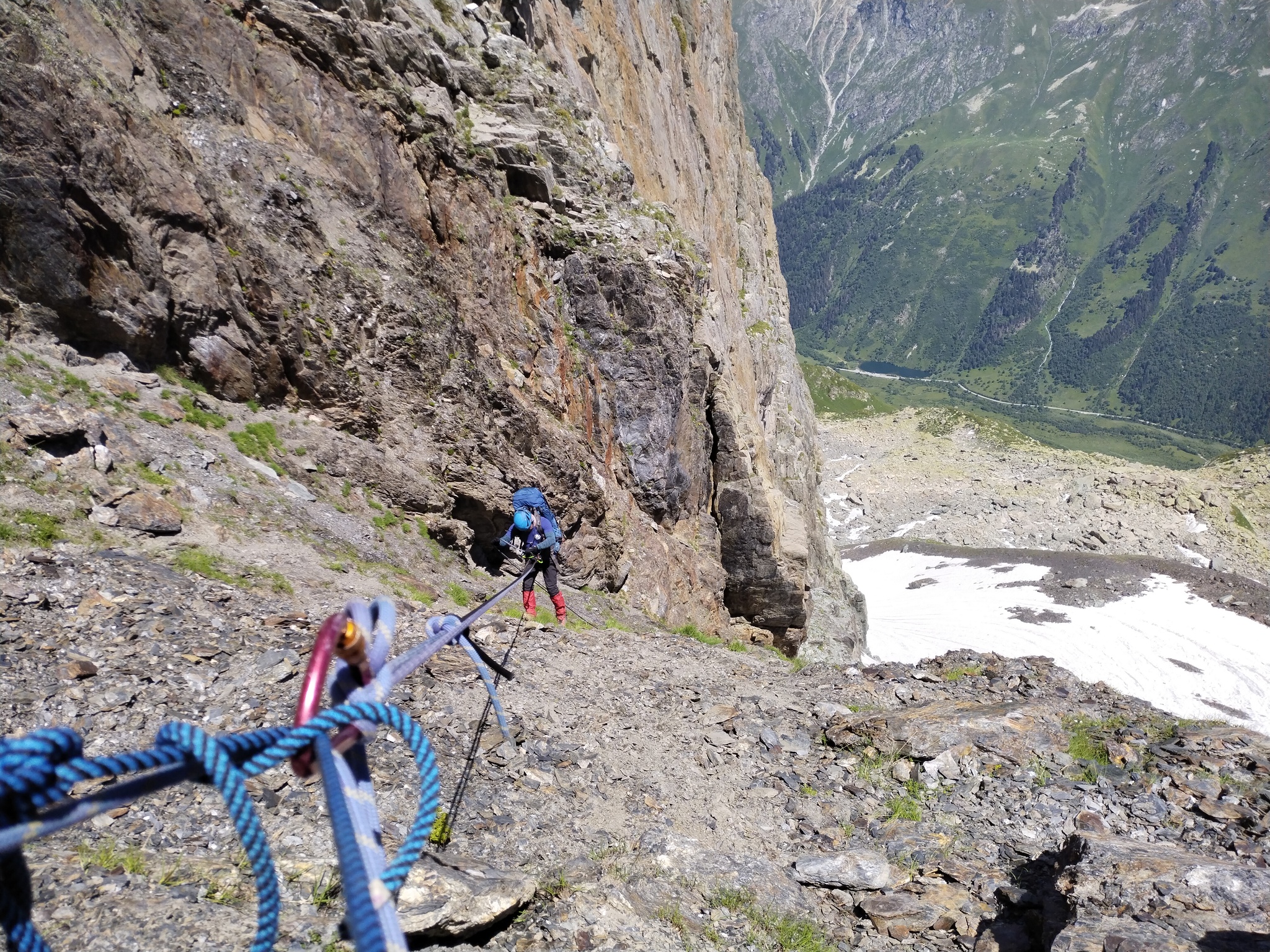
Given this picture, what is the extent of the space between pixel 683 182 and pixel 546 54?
9.54 m

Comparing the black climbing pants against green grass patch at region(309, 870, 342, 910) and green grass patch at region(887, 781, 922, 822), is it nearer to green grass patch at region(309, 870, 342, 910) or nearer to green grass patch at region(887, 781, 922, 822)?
green grass patch at region(887, 781, 922, 822)

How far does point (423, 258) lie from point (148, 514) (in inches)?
328

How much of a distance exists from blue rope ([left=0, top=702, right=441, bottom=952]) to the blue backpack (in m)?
9.55

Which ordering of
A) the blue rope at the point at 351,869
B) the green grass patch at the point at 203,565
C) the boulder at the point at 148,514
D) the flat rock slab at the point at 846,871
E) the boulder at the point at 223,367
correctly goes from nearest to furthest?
the blue rope at the point at 351,869
the flat rock slab at the point at 846,871
the green grass patch at the point at 203,565
the boulder at the point at 148,514
the boulder at the point at 223,367

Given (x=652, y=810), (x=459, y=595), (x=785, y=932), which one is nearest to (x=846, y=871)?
(x=785, y=932)

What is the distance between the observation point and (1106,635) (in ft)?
143

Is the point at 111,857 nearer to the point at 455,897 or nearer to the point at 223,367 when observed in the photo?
the point at 455,897

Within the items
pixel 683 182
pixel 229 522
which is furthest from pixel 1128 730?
pixel 683 182

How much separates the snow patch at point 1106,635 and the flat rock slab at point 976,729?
32.7m

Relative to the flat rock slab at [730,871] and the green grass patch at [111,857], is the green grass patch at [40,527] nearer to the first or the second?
the green grass patch at [111,857]

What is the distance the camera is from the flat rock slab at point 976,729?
8.67 metres

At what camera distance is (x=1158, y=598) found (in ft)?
159

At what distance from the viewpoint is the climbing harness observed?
71.8 inches

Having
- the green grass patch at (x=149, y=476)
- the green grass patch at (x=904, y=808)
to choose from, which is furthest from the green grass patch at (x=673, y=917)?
the green grass patch at (x=149, y=476)
